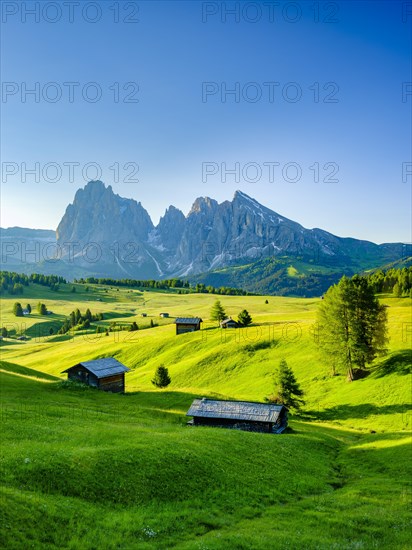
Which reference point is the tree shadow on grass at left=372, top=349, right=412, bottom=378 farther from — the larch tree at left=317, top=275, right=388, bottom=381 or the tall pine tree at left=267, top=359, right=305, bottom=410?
the tall pine tree at left=267, top=359, right=305, bottom=410

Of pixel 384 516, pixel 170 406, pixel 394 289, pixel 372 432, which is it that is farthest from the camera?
pixel 394 289

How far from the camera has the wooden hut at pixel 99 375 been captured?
7175 cm

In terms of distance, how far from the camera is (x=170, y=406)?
61438mm

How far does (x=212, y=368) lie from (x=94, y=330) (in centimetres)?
9557

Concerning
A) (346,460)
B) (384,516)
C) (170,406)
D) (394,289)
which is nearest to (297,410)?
(170,406)

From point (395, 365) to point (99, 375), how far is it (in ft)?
161

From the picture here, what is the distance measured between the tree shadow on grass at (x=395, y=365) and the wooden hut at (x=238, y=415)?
2507 centimetres

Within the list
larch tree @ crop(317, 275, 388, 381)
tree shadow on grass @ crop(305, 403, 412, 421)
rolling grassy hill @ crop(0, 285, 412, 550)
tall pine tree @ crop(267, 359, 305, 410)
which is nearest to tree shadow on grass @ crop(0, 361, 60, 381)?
rolling grassy hill @ crop(0, 285, 412, 550)

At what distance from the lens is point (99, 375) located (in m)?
71.1

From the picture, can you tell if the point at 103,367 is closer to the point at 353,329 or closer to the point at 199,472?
the point at 353,329

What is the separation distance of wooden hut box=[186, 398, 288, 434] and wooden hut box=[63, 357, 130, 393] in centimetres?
2611

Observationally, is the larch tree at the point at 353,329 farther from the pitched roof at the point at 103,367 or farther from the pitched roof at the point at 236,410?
the pitched roof at the point at 103,367

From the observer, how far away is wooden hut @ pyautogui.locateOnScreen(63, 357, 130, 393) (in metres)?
71.8

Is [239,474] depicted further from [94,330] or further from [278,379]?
[94,330]
